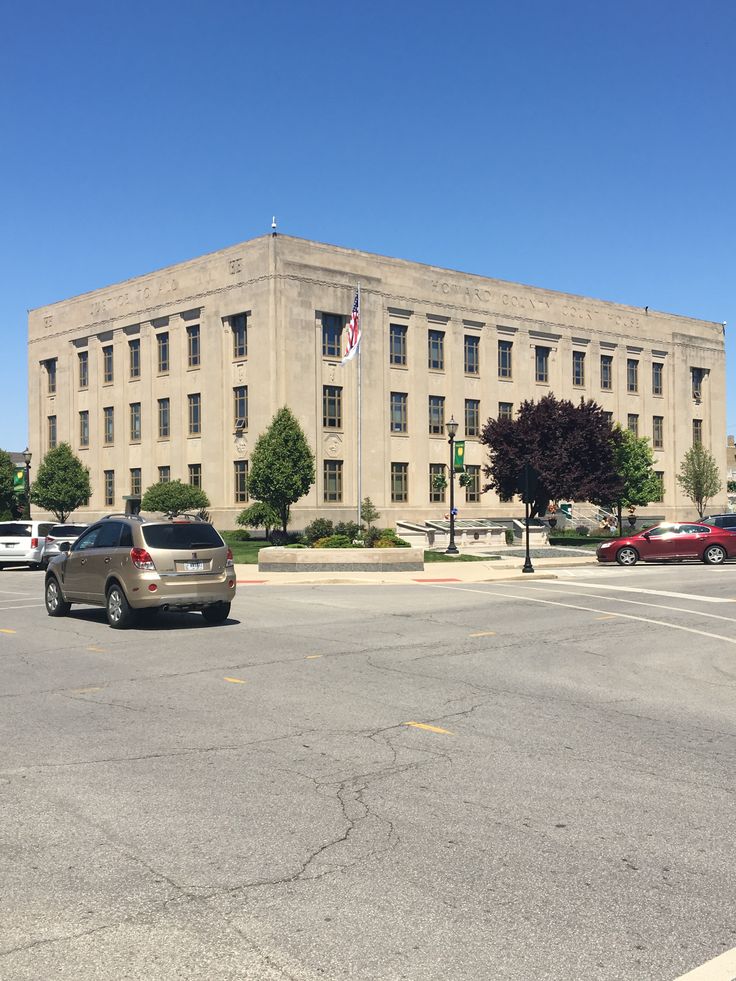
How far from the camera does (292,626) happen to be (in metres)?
16.1

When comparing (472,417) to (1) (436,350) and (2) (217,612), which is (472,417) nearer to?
(1) (436,350)

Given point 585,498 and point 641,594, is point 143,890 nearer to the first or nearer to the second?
point 641,594

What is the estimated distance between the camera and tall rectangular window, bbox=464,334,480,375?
2437 inches

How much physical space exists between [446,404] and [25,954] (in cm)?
5757

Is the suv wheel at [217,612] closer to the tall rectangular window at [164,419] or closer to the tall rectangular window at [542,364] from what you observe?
the tall rectangular window at [164,419]

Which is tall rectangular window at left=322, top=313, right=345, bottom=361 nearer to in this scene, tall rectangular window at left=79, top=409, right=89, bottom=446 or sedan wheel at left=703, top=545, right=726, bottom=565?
tall rectangular window at left=79, top=409, right=89, bottom=446

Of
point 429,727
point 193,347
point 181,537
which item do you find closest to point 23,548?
point 181,537

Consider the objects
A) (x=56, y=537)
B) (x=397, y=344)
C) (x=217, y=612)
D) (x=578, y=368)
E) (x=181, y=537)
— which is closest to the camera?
(x=181, y=537)

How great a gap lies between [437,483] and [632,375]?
2158cm

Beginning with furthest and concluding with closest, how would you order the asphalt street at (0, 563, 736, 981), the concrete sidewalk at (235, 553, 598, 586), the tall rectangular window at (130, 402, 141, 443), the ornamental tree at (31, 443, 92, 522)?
1. the tall rectangular window at (130, 402, 141, 443)
2. the ornamental tree at (31, 443, 92, 522)
3. the concrete sidewalk at (235, 553, 598, 586)
4. the asphalt street at (0, 563, 736, 981)

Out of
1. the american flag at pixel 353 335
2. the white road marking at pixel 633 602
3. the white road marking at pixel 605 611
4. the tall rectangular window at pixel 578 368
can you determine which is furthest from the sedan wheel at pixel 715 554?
the tall rectangular window at pixel 578 368

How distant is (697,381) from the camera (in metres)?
77.0

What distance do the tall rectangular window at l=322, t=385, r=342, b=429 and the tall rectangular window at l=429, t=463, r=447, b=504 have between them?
298 inches

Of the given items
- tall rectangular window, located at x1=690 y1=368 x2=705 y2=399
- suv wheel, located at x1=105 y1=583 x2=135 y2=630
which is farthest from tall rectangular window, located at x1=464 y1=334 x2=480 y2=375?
suv wheel, located at x1=105 y1=583 x2=135 y2=630
